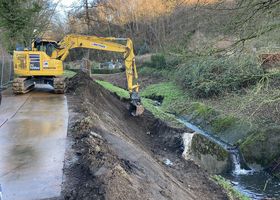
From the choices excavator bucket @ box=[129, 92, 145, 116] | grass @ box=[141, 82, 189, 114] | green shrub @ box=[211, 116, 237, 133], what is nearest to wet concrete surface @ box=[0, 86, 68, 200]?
excavator bucket @ box=[129, 92, 145, 116]

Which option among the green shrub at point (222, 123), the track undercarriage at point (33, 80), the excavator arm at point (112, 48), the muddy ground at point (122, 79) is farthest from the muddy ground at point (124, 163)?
the muddy ground at point (122, 79)

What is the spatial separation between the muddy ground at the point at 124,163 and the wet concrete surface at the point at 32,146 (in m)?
0.30

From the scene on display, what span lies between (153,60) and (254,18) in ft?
95.0

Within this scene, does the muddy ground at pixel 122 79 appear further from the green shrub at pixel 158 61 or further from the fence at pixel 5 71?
the fence at pixel 5 71

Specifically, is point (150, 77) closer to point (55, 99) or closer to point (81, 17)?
point (81, 17)

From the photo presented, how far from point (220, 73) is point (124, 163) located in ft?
30.4

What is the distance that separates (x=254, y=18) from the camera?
408 inches

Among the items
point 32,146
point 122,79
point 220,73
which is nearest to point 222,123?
point 220,73

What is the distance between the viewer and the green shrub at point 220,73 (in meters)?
12.5

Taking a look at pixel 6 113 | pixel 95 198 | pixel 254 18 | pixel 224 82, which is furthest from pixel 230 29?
pixel 6 113

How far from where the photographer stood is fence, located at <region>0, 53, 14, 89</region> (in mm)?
22422

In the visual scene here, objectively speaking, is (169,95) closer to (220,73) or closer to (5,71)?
(5,71)

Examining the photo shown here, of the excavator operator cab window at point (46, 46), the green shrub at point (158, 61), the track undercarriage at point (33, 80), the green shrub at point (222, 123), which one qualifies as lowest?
the green shrub at point (222, 123)

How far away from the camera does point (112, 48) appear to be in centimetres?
1823
